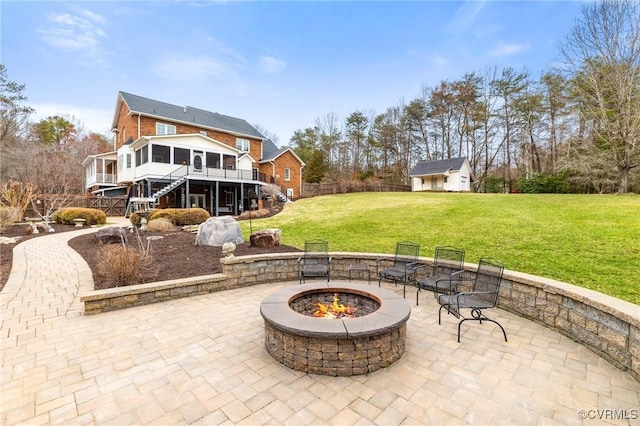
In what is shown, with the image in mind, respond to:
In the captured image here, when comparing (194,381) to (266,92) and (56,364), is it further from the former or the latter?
(266,92)

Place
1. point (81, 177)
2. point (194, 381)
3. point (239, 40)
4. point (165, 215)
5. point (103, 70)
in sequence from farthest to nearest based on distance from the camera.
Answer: point (81, 177) < point (103, 70) < point (165, 215) < point (239, 40) < point (194, 381)

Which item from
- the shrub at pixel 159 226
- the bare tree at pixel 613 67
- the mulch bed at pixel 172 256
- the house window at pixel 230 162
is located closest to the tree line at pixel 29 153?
the house window at pixel 230 162

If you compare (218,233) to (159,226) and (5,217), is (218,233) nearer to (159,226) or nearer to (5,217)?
(159,226)

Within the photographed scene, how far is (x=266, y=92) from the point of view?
1928cm

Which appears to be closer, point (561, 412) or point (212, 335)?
point (561, 412)

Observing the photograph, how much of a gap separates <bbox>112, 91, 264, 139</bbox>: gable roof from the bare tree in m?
24.2

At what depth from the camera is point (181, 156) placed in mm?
20328

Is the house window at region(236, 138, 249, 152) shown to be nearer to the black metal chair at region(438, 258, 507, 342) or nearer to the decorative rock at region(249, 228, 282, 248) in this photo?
the decorative rock at region(249, 228, 282, 248)

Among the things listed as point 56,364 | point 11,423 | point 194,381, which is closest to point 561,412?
point 194,381

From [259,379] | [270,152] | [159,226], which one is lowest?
[259,379]

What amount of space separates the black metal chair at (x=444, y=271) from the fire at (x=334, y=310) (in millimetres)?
1690

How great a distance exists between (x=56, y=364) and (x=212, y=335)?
1.61 metres

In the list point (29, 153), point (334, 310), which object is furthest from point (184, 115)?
point (334, 310)

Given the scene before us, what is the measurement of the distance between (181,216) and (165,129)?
11.8m
